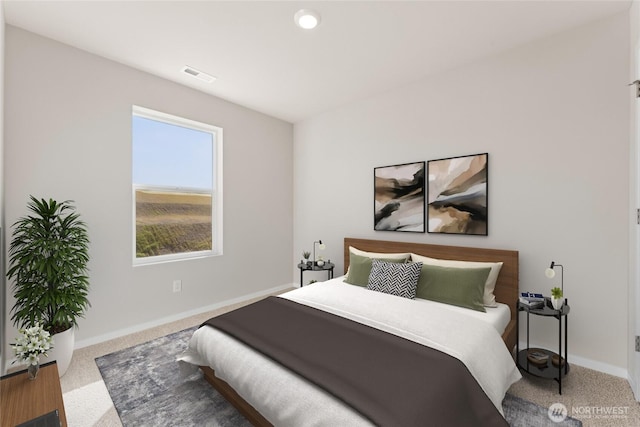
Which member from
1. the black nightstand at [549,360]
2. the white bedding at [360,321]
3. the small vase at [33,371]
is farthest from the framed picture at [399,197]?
the small vase at [33,371]

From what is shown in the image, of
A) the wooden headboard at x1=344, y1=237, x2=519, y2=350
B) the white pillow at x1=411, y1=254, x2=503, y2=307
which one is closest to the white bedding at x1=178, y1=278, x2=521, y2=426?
the white pillow at x1=411, y1=254, x2=503, y2=307

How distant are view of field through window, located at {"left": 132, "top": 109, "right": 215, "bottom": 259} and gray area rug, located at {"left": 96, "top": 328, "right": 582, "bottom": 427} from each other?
122cm

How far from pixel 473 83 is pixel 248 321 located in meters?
3.05

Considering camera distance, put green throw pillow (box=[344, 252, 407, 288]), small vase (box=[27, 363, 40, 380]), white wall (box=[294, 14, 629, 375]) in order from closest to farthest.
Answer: small vase (box=[27, 363, 40, 380])
white wall (box=[294, 14, 629, 375])
green throw pillow (box=[344, 252, 407, 288])

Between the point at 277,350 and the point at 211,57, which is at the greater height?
the point at 211,57

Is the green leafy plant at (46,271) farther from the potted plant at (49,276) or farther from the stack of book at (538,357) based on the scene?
the stack of book at (538,357)

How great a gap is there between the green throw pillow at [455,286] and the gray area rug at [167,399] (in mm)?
696

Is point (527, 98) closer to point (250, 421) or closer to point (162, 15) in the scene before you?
point (162, 15)

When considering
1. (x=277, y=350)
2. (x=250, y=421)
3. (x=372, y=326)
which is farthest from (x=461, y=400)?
(x=250, y=421)

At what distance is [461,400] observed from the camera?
4.41 feet

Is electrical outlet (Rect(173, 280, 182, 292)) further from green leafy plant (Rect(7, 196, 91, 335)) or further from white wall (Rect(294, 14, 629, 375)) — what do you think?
white wall (Rect(294, 14, 629, 375))

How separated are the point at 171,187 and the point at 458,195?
3280 mm

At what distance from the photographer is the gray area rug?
1.75 m

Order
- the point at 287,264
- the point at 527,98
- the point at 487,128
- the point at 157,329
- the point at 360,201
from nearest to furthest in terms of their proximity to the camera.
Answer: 1. the point at 527,98
2. the point at 487,128
3. the point at 157,329
4. the point at 360,201
5. the point at 287,264
